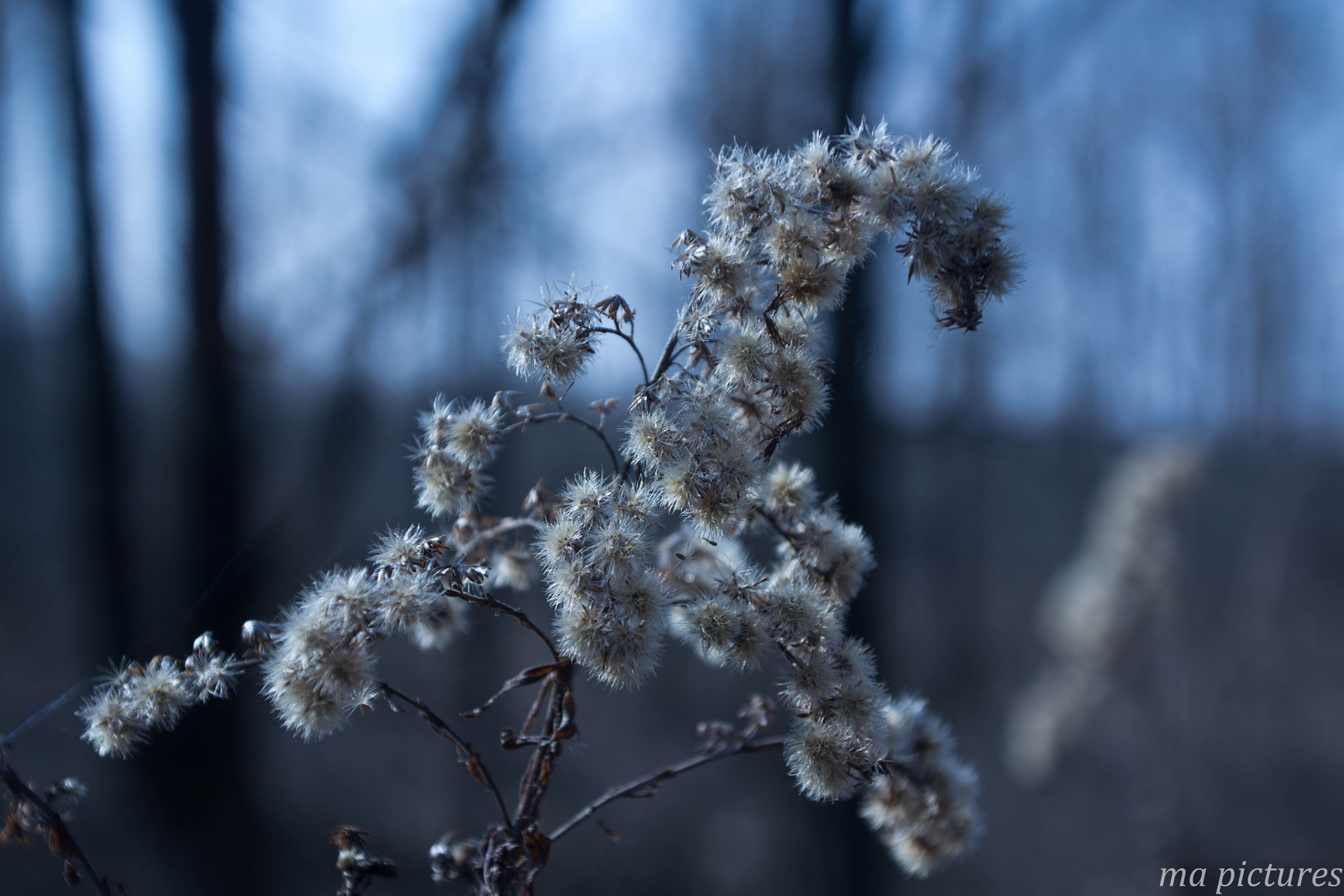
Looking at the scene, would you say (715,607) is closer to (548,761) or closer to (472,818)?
(548,761)

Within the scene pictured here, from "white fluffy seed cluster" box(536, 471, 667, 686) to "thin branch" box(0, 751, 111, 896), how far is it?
42 cm

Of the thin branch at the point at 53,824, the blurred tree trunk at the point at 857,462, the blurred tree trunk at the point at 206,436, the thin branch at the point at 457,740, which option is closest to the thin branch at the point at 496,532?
the thin branch at the point at 457,740

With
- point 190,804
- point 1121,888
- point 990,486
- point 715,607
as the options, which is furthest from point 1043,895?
point 715,607

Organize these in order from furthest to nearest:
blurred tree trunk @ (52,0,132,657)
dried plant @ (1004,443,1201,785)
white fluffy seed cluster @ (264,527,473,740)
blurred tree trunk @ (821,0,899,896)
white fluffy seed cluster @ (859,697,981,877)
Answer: blurred tree trunk @ (821,0,899,896) → dried plant @ (1004,443,1201,785) → blurred tree trunk @ (52,0,132,657) → white fluffy seed cluster @ (859,697,981,877) → white fluffy seed cluster @ (264,527,473,740)

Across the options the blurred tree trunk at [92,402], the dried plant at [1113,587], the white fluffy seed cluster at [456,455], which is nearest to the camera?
the white fluffy seed cluster at [456,455]

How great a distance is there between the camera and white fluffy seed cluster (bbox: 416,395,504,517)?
55 cm

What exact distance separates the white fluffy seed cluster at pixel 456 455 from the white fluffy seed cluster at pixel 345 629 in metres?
0.07

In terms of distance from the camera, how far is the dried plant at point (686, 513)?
1.49 feet

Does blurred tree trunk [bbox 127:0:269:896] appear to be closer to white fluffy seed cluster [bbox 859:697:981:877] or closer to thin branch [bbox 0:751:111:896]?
thin branch [bbox 0:751:111:896]

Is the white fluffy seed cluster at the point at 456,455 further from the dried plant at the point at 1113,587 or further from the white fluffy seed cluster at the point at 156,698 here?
the dried plant at the point at 1113,587

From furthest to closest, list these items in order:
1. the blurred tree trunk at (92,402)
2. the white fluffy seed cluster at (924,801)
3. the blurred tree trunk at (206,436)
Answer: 1. the blurred tree trunk at (206,436)
2. the blurred tree trunk at (92,402)
3. the white fluffy seed cluster at (924,801)

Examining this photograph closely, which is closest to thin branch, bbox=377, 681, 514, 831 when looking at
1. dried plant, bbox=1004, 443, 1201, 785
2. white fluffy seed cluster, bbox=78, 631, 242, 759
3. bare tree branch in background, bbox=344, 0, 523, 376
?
white fluffy seed cluster, bbox=78, 631, 242, 759

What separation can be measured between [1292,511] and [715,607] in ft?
16.2

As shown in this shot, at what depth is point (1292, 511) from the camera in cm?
387
